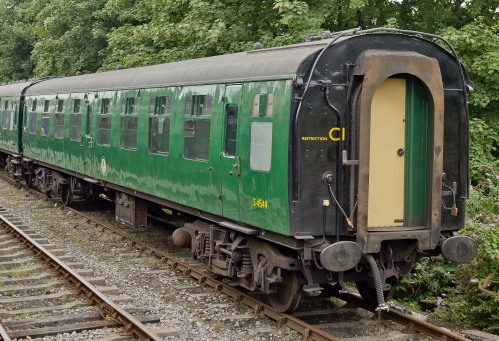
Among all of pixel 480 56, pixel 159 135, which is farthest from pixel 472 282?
pixel 480 56

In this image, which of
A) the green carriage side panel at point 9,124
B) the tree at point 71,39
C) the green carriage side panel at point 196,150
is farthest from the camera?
the tree at point 71,39

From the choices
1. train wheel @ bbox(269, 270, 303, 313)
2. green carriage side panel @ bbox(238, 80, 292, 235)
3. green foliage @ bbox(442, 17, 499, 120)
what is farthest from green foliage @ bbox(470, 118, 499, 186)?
green carriage side panel @ bbox(238, 80, 292, 235)

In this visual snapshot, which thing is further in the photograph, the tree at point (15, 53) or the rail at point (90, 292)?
the tree at point (15, 53)

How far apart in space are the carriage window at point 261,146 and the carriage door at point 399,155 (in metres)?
1.14

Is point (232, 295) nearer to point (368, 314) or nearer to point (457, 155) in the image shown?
point (368, 314)

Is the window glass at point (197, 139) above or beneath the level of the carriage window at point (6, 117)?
beneath

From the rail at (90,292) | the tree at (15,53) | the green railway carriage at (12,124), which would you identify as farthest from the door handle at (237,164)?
the tree at (15,53)

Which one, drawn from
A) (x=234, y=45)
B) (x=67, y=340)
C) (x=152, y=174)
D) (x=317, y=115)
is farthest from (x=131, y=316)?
(x=234, y=45)

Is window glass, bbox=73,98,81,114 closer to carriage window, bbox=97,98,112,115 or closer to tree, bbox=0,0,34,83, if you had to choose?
carriage window, bbox=97,98,112,115

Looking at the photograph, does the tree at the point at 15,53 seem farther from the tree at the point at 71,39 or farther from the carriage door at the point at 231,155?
the carriage door at the point at 231,155

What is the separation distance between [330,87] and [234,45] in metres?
9.45

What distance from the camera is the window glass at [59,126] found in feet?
57.4

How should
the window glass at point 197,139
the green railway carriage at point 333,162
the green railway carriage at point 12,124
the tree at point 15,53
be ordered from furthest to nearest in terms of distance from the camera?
the tree at point 15,53 < the green railway carriage at point 12,124 < the window glass at point 197,139 < the green railway carriage at point 333,162

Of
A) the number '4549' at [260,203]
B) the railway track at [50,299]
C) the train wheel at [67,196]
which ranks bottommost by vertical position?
the railway track at [50,299]
